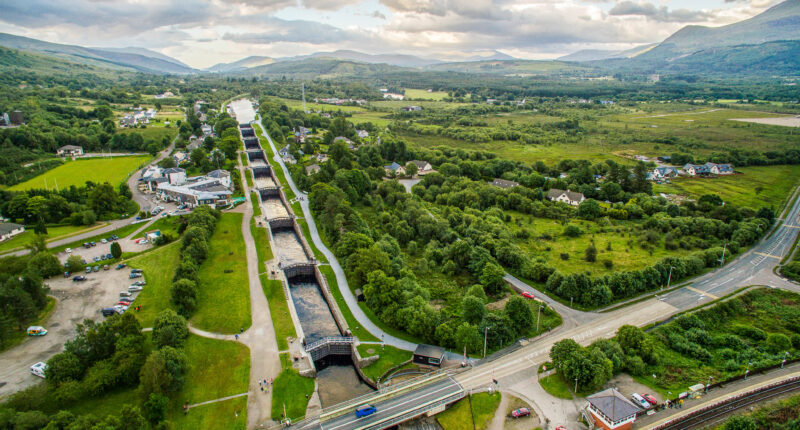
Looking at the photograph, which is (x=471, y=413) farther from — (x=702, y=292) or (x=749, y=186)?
(x=749, y=186)

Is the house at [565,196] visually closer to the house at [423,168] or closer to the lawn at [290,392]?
the house at [423,168]

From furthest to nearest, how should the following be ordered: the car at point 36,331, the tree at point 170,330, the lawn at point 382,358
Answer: the car at point 36,331, the lawn at point 382,358, the tree at point 170,330

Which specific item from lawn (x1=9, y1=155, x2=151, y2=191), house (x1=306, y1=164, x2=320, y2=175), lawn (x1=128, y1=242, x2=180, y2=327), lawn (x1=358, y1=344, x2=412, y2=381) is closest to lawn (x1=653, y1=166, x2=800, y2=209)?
lawn (x1=358, y1=344, x2=412, y2=381)

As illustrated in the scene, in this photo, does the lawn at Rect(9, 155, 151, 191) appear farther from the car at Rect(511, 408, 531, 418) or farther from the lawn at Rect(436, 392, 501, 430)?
the car at Rect(511, 408, 531, 418)

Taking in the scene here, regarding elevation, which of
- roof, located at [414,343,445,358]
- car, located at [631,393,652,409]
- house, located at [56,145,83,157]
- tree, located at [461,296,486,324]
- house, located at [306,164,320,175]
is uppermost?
house, located at [56,145,83,157]

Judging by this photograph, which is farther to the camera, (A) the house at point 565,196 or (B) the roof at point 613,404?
(A) the house at point 565,196

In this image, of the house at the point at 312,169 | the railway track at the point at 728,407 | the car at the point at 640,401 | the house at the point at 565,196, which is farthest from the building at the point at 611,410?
the house at the point at 312,169
